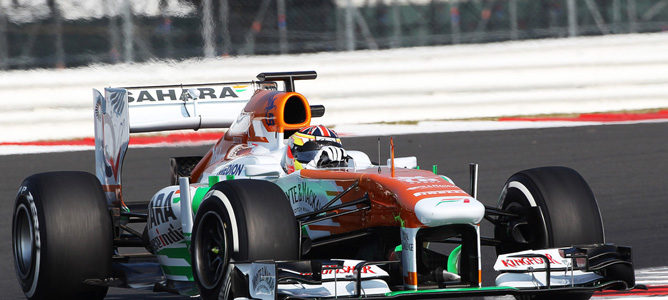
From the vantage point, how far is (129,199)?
1295cm

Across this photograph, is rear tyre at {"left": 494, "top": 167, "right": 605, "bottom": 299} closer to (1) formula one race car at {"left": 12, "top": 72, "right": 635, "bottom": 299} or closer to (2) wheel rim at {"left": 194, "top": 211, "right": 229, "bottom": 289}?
(1) formula one race car at {"left": 12, "top": 72, "right": 635, "bottom": 299}

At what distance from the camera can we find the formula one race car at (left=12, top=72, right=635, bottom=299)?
6.62 meters

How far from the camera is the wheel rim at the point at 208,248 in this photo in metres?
7.04

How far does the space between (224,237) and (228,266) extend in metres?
0.24

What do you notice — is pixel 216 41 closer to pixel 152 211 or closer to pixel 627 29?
pixel 627 29

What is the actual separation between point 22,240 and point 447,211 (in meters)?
3.37

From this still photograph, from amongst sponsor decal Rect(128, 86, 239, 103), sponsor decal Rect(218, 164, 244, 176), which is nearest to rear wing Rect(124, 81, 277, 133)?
sponsor decal Rect(128, 86, 239, 103)

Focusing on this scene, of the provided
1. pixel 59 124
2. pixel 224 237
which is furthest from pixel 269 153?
pixel 59 124

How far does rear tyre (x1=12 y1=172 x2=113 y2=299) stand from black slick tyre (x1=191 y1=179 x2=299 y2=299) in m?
1.20

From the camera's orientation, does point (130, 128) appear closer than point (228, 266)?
No

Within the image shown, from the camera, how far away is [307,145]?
7.96 meters

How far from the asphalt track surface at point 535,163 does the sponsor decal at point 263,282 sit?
3.89 metres

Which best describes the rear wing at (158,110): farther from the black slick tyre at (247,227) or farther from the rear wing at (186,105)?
the black slick tyre at (247,227)

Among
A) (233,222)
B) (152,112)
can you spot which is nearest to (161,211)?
(152,112)
